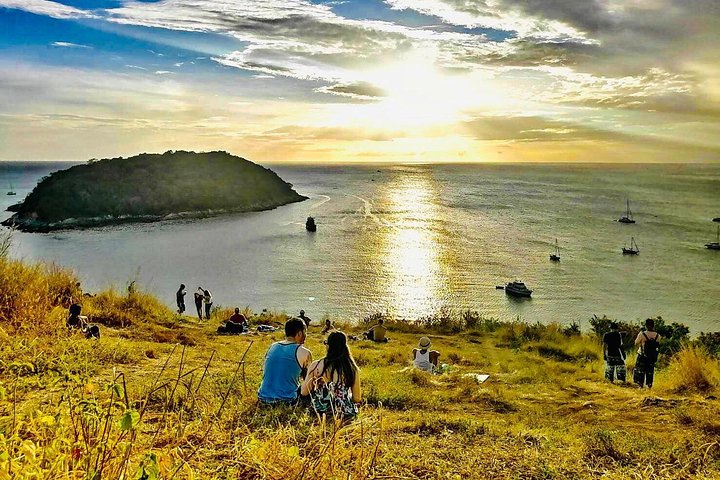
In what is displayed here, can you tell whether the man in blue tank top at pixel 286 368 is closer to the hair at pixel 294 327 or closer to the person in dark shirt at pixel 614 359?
the hair at pixel 294 327

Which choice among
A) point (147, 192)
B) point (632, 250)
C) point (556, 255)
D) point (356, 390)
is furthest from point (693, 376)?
point (147, 192)

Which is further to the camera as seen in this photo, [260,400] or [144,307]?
[144,307]

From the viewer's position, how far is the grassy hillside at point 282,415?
3.29 m

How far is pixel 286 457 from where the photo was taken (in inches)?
140

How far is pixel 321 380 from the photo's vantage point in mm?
6070

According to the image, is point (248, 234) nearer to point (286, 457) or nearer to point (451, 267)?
point (451, 267)

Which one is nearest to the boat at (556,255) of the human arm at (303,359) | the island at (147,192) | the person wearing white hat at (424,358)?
the person wearing white hat at (424,358)

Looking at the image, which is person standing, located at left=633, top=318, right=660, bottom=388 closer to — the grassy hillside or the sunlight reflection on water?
the grassy hillside

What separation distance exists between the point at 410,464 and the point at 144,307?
478 inches

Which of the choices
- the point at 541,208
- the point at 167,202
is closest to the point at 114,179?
the point at 167,202

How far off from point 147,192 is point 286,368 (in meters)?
103

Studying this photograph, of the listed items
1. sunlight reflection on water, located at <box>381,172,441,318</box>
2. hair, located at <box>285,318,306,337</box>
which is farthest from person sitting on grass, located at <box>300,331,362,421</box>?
sunlight reflection on water, located at <box>381,172,441,318</box>

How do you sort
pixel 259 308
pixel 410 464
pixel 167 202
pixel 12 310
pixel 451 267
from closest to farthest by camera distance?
pixel 410 464 → pixel 12 310 → pixel 259 308 → pixel 451 267 → pixel 167 202

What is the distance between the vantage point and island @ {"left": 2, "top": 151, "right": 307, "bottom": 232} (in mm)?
88625
